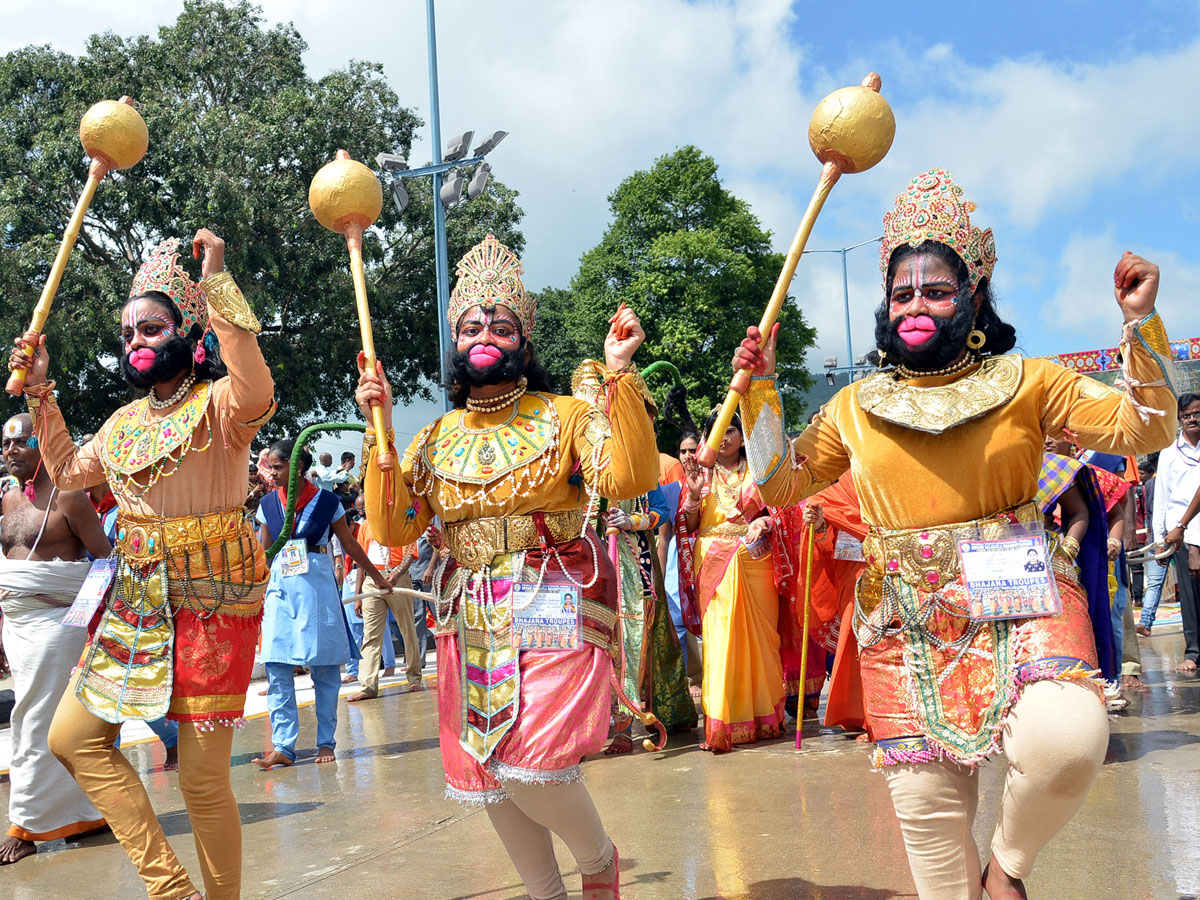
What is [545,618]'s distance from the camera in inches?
137

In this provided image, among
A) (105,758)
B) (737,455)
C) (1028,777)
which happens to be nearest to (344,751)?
(737,455)

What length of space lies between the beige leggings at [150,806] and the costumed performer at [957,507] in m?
1.97

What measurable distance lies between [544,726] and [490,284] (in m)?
1.42

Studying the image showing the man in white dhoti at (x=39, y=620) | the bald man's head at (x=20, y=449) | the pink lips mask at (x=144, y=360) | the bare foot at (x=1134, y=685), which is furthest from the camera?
the bare foot at (x=1134, y=685)

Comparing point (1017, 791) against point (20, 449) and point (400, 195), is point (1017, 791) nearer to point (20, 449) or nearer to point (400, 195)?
point (20, 449)

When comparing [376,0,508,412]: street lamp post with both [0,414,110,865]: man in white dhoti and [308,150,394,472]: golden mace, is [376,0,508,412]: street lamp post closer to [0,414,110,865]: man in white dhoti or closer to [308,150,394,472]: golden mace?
[0,414,110,865]: man in white dhoti

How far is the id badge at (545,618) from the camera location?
11.4ft

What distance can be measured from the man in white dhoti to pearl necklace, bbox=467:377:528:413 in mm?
2383

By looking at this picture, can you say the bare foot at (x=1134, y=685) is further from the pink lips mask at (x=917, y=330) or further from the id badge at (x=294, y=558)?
the pink lips mask at (x=917, y=330)

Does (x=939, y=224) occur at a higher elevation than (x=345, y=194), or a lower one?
lower

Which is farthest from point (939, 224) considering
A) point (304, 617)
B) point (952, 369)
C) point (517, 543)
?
point (304, 617)

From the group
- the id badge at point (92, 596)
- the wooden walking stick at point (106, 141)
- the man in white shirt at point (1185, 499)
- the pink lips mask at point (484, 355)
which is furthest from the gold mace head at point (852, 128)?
the man in white shirt at point (1185, 499)

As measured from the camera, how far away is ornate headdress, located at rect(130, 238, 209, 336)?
4.22 meters

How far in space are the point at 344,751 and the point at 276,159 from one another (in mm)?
15790
